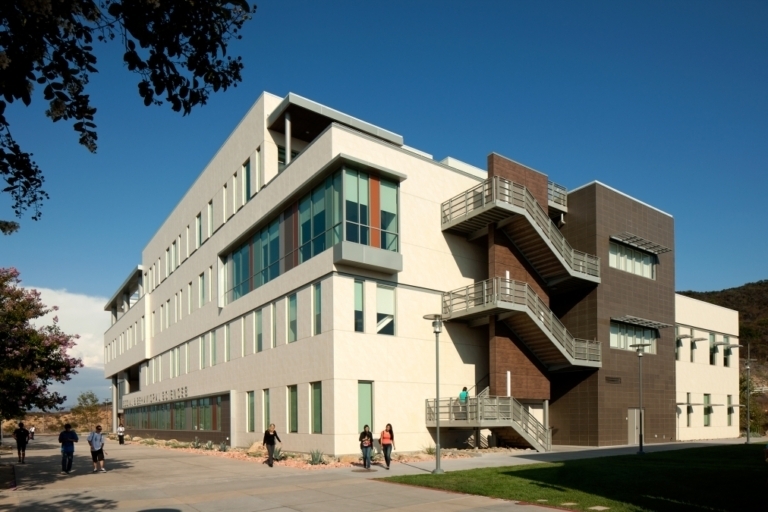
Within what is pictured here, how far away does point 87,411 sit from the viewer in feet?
297

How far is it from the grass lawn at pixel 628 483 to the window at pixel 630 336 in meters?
12.4

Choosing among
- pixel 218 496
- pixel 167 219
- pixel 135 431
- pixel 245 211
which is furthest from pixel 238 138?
pixel 135 431

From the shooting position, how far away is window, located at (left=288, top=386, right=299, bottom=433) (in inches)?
1153

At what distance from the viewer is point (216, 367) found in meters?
40.9

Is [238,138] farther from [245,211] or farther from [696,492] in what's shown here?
[696,492]

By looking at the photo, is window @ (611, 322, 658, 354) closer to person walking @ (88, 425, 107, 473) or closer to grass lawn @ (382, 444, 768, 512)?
grass lawn @ (382, 444, 768, 512)

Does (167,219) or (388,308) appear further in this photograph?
(167,219)

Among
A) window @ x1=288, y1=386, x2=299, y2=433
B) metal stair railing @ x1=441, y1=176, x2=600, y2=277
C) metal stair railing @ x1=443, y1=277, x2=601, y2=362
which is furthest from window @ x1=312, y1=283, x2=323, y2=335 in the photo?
metal stair railing @ x1=441, y1=176, x2=600, y2=277

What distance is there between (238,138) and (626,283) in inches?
921

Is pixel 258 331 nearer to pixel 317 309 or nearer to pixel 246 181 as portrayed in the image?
pixel 317 309

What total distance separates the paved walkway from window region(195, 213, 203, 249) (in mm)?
22185

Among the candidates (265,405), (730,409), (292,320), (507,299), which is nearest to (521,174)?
(507,299)

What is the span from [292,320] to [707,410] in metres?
31.1

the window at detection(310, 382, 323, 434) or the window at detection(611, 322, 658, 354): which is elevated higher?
the window at detection(611, 322, 658, 354)
